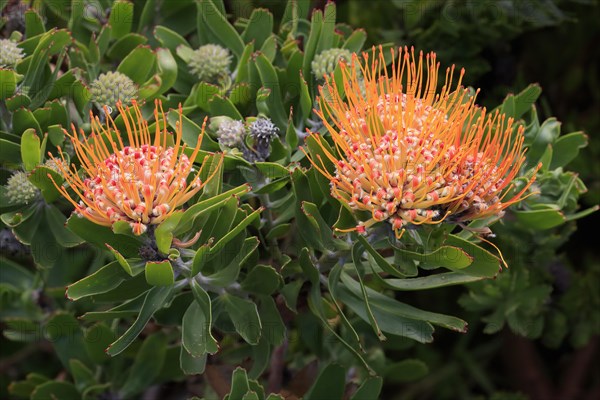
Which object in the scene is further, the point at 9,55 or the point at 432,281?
the point at 9,55

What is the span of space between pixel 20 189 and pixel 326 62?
2.11 feet

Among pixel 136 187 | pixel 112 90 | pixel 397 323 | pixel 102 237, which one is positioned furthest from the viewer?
pixel 112 90

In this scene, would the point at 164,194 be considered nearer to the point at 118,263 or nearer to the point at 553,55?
→ the point at 118,263

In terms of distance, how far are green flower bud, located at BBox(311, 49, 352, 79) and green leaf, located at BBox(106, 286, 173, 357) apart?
0.53 meters

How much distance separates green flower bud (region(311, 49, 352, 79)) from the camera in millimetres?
1550

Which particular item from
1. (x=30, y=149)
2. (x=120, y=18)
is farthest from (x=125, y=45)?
(x=30, y=149)

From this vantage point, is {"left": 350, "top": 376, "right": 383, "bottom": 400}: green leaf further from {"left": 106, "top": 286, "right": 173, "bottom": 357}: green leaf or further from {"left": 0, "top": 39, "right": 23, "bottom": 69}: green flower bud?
{"left": 0, "top": 39, "right": 23, "bottom": 69}: green flower bud

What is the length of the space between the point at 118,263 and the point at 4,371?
1.30 m

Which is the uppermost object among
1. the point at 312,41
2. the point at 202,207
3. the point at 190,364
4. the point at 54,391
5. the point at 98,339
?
the point at 312,41

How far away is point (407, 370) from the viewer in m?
1.99

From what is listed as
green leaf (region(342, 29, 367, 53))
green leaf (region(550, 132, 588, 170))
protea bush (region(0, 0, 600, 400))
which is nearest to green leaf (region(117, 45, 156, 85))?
protea bush (region(0, 0, 600, 400))

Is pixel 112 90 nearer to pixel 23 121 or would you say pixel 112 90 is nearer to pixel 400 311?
pixel 23 121

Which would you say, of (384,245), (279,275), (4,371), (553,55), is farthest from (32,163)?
(553,55)

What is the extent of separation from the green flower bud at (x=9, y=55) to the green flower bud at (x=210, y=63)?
1.14 feet
